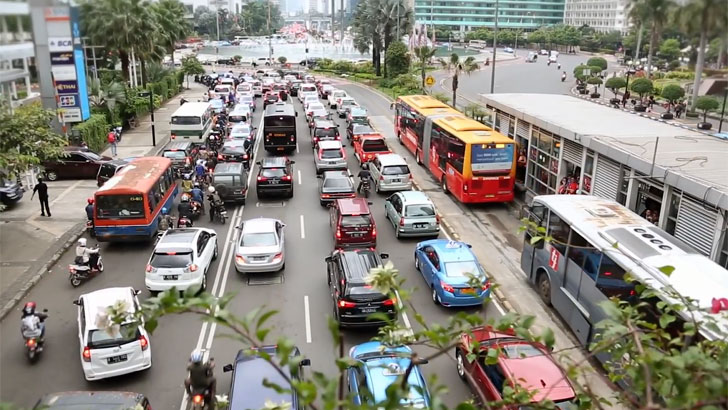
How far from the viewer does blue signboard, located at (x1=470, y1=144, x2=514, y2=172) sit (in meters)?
21.8

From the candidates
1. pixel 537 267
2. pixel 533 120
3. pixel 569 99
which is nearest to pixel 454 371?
pixel 537 267

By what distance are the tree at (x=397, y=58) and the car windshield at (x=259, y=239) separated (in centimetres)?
4937

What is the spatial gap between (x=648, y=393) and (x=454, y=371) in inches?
361

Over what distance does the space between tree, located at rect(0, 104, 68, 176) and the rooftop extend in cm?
1555

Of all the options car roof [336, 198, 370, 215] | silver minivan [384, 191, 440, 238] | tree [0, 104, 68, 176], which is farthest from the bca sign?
silver minivan [384, 191, 440, 238]

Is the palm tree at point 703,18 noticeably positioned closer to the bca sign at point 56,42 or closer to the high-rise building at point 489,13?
the bca sign at point 56,42

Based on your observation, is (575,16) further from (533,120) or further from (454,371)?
(454,371)

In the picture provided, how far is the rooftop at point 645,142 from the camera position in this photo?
14164 mm

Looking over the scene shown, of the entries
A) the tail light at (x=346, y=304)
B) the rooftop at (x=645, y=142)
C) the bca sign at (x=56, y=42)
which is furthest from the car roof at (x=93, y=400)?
the rooftop at (x=645, y=142)

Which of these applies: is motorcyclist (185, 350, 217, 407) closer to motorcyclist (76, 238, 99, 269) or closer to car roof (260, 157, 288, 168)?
motorcyclist (76, 238, 99, 269)

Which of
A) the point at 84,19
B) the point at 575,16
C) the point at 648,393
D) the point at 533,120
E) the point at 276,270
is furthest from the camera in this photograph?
the point at 575,16

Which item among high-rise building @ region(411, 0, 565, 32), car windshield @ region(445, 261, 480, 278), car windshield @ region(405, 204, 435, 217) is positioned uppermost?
high-rise building @ region(411, 0, 565, 32)


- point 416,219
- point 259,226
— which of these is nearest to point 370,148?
point 416,219

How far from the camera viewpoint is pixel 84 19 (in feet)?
16.6
